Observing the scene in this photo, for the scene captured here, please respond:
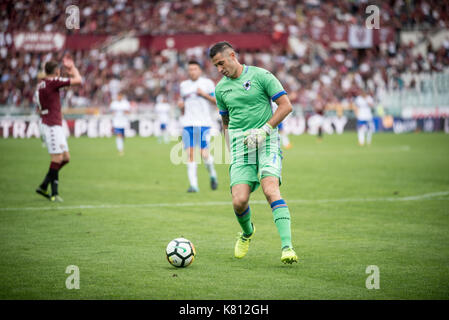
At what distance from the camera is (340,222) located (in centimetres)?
986

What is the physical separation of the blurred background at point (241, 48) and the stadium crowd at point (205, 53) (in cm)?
7

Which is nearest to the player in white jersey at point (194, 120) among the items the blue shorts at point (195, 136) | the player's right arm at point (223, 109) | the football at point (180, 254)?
the blue shorts at point (195, 136)

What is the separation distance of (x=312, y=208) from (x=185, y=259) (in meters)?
4.85

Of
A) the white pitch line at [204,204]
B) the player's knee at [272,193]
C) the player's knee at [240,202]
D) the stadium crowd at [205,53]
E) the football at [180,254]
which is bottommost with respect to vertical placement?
the football at [180,254]

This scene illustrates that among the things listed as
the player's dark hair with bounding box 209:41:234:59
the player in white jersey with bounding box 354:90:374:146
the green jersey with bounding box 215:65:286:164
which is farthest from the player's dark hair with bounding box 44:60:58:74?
the player in white jersey with bounding box 354:90:374:146

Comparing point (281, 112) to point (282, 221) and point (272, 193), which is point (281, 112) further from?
point (282, 221)

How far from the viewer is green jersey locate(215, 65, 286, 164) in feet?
23.3

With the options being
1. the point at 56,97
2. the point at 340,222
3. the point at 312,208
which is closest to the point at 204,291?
the point at 340,222

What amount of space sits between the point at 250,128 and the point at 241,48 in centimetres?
3593

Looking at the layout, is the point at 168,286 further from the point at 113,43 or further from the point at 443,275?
the point at 113,43

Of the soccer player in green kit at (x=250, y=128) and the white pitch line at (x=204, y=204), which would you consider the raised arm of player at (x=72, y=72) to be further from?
the soccer player in green kit at (x=250, y=128)

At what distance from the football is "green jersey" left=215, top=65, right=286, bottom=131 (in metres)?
1.41

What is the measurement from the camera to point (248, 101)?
7.18 metres

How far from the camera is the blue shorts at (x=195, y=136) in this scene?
14.0m
